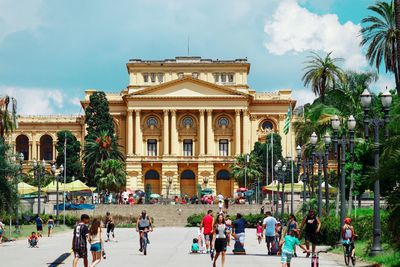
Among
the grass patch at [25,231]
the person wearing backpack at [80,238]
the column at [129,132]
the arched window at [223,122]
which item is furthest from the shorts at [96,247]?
the arched window at [223,122]

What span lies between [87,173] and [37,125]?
85.0 ft

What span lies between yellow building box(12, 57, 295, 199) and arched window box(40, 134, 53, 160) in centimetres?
954

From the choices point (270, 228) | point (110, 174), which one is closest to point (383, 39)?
point (270, 228)

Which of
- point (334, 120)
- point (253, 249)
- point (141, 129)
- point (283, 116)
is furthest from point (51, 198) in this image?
point (334, 120)

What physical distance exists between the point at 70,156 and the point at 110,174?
12156 millimetres

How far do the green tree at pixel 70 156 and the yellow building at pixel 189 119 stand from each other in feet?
26.3

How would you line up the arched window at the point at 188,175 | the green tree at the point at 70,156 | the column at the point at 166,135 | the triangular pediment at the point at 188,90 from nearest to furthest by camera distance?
the green tree at the point at 70,156 < the triangular pediment at the point at 188,90 < the column at the point at 166,135 < the arched window at the point at 188,175

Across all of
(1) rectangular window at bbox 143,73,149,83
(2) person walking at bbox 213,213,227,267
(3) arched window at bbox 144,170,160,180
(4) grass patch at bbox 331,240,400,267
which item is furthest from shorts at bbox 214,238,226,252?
(1) rectangular window at bbox 143,73,149,83

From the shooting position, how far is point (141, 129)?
112125mm

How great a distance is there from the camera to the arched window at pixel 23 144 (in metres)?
121

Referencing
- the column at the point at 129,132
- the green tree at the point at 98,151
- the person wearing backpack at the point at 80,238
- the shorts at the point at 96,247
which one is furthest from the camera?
the column at the point at 129,132

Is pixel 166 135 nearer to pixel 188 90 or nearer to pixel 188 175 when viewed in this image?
pixel 188 175

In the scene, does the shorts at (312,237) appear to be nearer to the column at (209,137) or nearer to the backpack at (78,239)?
the backpack at (78,239)

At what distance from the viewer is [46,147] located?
400ft
